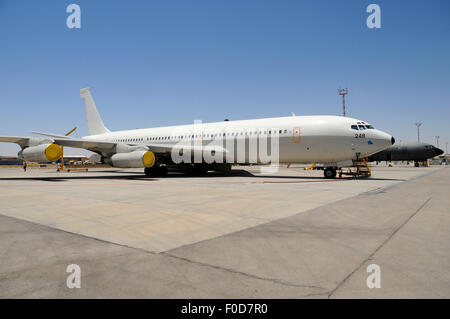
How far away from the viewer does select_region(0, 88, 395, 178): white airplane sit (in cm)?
1681

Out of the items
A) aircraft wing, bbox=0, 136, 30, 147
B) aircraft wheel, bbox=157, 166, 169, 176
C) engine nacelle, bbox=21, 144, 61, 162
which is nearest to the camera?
aircraft wing, bbox=0, 136, 30, 147

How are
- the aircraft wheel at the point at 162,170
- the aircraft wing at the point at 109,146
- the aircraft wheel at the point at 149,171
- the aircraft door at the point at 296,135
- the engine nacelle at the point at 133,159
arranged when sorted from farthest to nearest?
the aircraft wheel at the point at 162,170 → the aircraft wheel at the point at 149,171 → the aircraft wing at the point at 109,146 → the engine nacelle at the point at 133,159 → the aircraft door at the point at 296,135

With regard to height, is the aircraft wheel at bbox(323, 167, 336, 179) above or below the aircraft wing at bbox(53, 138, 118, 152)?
below

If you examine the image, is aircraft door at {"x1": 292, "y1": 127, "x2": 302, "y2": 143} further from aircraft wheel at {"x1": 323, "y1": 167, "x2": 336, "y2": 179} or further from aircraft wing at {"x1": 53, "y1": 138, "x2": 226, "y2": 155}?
aircraft wing at {"x1": 53, "y1": 138, "x2": 226, "y2": 155}

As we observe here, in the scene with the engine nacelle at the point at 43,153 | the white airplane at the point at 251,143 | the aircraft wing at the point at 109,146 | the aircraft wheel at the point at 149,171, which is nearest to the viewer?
the engine nacelle at the point at 43,153

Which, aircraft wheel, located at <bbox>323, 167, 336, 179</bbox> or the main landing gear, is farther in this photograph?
the main landing gear

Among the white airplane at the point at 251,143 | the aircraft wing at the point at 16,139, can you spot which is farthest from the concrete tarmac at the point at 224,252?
the aircraft wing at the point at 16,139

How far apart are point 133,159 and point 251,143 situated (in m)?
7.40

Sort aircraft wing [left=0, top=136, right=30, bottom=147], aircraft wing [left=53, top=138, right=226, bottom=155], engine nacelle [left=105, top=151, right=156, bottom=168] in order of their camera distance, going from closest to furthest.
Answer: aircraft wing [left=0, top=136, right=30, bottom=147], engine nacelle [left=105, top=151, right=156, bottom=168], aircraft wing [left=53, top=138, right=226, bottom=155]

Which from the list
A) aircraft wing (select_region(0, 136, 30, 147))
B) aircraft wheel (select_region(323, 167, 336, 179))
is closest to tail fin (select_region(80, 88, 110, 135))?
aircraft wing (select_region(0, 136, 30, 147))

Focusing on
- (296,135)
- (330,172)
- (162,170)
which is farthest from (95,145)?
(330,172)

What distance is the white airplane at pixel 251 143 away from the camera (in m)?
16.8

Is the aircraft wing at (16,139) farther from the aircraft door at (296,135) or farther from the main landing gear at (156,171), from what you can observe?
the aircraft door at (296,135)

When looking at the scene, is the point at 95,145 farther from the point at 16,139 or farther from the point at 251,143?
the point at 251,143
